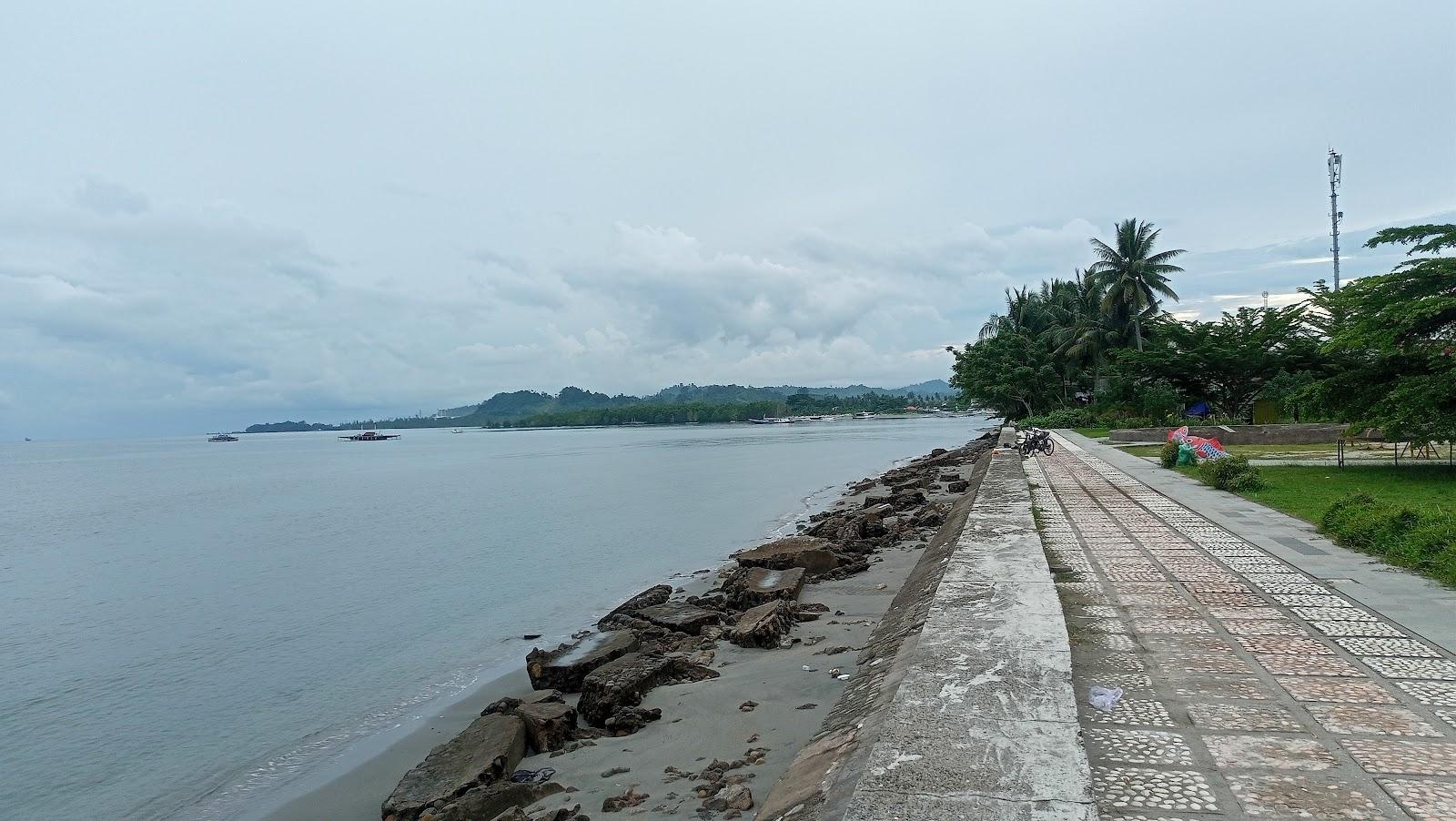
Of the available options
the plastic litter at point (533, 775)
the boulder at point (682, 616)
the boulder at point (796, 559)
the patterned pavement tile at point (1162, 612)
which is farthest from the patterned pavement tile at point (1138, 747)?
the boulder at point (796, 559)

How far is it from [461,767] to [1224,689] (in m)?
4.62

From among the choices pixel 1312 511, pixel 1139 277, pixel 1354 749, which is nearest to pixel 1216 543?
pixel 1312 511

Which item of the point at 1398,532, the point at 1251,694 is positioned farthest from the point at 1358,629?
the point at 1398,532

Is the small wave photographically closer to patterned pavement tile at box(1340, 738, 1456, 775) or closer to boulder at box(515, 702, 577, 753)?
boulder at box(515, 702, 577, 753)

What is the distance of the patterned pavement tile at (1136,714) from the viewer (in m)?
3.47

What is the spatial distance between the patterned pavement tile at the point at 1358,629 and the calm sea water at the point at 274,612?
7.69 metres

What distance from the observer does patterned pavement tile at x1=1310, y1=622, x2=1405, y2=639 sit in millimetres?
4715

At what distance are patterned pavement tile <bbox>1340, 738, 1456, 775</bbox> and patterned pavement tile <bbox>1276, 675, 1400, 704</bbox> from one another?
19.4 inches

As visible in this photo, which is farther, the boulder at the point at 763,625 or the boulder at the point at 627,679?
the boulder at the point at 763,625

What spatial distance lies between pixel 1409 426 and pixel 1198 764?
1240cm

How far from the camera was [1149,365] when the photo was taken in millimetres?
33094

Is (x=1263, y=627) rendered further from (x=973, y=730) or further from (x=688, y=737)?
(x=688, y=737)

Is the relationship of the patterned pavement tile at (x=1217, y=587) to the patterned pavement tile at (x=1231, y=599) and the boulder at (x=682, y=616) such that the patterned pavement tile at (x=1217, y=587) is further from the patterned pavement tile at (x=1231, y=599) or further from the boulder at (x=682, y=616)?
the boulder at (x=682, y=616)

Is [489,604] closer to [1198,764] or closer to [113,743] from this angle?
[113,743]
